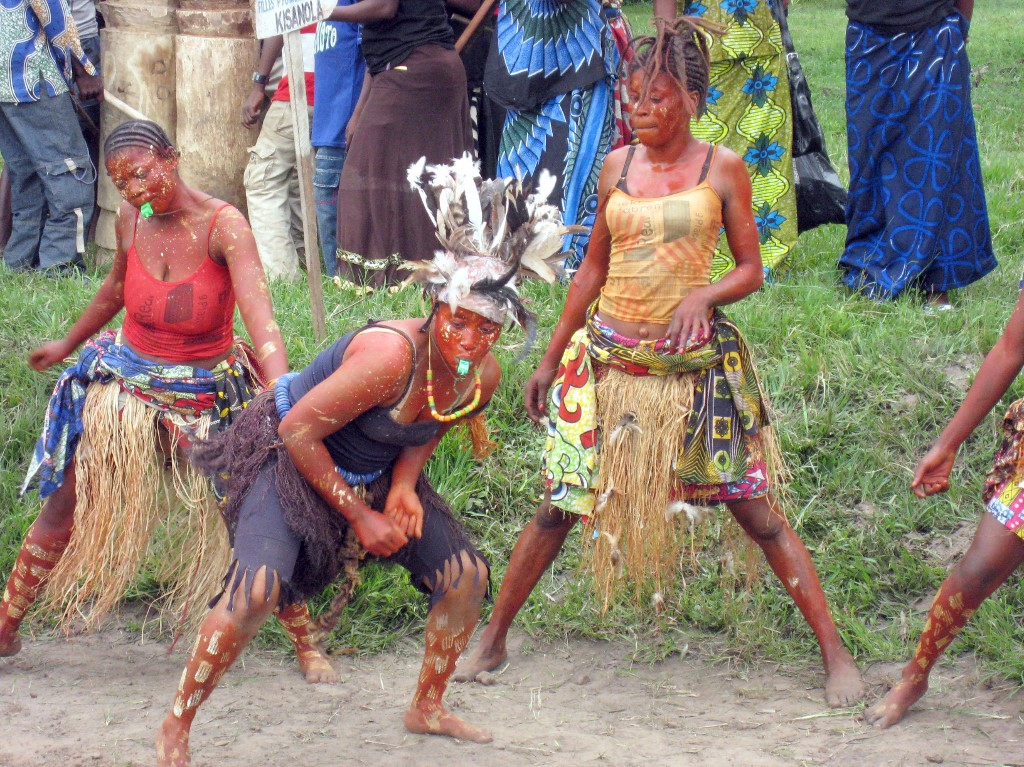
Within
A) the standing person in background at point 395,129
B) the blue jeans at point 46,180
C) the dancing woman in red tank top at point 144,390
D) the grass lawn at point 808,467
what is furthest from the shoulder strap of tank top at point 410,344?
the blue jeans at point 46,180

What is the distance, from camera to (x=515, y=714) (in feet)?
12.3

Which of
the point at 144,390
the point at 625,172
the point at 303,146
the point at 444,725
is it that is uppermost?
the point at 625,172

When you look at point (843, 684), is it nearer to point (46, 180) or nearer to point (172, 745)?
point (172, 745)

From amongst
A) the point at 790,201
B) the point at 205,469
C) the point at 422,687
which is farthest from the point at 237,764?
the point at 790,201

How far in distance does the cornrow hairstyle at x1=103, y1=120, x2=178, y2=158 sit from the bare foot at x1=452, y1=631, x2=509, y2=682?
183 cm

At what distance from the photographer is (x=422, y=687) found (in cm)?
348

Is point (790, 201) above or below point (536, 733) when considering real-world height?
above

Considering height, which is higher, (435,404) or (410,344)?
(410,344)

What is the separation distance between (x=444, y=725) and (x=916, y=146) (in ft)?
10.9

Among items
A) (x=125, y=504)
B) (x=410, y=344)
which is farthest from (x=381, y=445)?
(x=125, y=504)

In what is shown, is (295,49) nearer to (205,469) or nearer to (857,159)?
(205,469)

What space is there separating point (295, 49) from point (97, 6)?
2670mm

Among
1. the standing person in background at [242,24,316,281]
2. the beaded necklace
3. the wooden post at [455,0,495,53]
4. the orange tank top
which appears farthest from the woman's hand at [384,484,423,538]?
the wooden post at [455,0,495,53]

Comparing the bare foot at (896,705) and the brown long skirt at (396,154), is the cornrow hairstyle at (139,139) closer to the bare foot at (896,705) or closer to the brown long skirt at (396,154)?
the brown long skirt at (396,154)
